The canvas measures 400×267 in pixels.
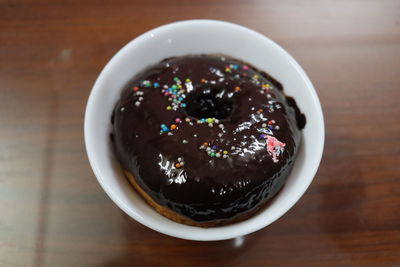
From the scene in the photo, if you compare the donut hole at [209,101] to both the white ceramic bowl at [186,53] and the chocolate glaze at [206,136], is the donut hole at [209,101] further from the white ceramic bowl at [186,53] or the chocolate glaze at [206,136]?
the white ceramic bowl at [186,53]

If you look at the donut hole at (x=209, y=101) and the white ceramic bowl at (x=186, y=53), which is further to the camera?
the donut hole at (x=209, y=101)

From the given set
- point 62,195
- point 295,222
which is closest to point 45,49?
point 62,195

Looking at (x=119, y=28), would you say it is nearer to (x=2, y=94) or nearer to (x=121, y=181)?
(x=2, y=94)

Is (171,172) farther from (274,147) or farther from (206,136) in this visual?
(274,147)

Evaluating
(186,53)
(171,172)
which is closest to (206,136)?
(171,172)

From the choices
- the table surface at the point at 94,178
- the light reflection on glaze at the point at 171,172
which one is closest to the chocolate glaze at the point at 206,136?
the light reflection on glaze at the point at 171,172

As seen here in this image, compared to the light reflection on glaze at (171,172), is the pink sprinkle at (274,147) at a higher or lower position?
higher

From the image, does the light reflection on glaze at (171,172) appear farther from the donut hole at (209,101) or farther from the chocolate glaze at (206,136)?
the donut hole at (209,101)

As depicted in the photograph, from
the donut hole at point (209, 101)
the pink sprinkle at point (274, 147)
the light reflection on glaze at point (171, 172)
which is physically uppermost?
the donut hole at point (209, 101)
